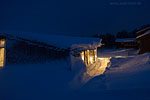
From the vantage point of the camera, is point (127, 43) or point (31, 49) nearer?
point (31, 49)

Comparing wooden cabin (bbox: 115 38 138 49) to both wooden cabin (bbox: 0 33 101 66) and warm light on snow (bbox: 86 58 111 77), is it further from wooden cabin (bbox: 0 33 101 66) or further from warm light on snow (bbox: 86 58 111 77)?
wooden cabin (bbox: 0 33 101 66)

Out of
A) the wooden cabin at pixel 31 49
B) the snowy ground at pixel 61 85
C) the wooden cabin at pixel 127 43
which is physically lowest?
the snowy ground at pixel 61 85

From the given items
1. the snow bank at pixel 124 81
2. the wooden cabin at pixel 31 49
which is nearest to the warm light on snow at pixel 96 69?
the snow bank at pixel 124 81

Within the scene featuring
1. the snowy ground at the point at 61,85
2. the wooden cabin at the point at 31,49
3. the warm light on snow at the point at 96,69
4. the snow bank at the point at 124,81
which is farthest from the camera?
the warm light on snow at the point at 96,69

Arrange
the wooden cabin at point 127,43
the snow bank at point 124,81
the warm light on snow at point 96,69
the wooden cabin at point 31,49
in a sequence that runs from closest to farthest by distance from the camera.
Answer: the snow bank at point 124,81 → the wooden cabin at point 31,49 → the warm light on snow at point 96,69 → the wooden cabin at point 127,43

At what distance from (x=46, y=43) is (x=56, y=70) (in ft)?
7.36

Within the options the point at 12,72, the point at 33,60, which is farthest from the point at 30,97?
the point at 33,60

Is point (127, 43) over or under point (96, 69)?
over

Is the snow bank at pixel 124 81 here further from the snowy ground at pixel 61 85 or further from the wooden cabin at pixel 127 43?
the wooden cabin at pixel 127 43

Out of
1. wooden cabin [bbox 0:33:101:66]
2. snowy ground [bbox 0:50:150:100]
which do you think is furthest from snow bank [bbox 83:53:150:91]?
wooden cabin [bbox 0:33:101:66]

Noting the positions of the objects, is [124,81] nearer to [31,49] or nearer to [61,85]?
[61,85]

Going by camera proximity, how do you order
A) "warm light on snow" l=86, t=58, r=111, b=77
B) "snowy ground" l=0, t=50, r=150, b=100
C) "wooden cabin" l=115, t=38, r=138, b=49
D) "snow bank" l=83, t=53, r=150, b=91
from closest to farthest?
"snowy ground" l=0, t=50, r=150, b=100, "snow bank" l=83, t=53, r=150, b=91, "warm light on snow" l=86, t=58, r=111, b=77, "wooden cabin" l=115, t=38, r=138, b=49

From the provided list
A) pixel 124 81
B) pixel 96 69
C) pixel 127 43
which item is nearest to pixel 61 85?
pixel 124 81

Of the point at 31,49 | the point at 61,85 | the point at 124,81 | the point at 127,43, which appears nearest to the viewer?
the point at 124,81
